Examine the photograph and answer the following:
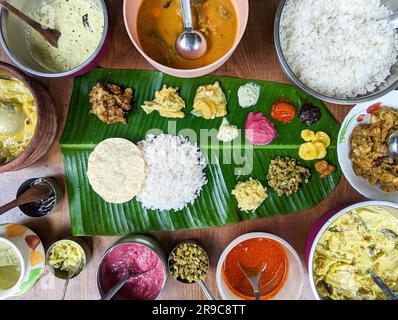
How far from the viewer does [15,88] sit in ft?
6.04

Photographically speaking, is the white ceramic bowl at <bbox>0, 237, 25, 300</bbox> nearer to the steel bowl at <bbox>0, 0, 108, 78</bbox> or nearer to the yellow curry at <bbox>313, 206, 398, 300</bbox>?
the steel bowl at <bbox>0, 0, 108, 78</bbox>

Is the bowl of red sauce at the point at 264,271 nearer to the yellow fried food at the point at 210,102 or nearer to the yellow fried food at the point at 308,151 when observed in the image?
the yellow fried food at the point at 308,151

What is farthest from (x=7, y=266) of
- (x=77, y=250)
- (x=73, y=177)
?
(x=73, y=177)

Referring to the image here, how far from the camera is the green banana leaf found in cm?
193

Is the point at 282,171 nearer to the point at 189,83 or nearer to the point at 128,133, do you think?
the point at 189,83

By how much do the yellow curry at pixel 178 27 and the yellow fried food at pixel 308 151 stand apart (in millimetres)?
624

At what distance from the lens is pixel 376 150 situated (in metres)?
1.84

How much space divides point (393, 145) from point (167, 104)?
1.13 meters

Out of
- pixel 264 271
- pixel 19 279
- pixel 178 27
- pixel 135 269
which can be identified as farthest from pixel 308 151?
pixel 19 279

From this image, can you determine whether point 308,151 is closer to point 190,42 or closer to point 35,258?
point 190,42

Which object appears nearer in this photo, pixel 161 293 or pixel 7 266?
pixel 7 266

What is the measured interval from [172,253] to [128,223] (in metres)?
0.28

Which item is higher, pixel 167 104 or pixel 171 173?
pixel 167 104

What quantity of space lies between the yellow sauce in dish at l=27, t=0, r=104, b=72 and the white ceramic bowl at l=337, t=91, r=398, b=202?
51.4 inches
